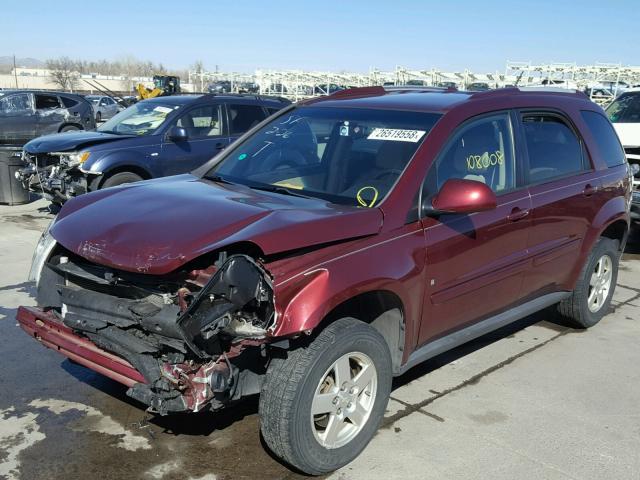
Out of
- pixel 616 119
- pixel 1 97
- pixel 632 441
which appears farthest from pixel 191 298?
pixel 1 97

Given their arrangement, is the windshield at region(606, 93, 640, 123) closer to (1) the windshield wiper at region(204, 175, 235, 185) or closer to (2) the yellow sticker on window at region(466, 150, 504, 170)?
(2) the yellow sticker on window at region(466, 150, 504, 170)

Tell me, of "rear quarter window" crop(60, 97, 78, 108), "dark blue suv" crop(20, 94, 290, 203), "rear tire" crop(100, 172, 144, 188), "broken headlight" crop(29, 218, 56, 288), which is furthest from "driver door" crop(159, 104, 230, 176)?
"rear quarter window" crop(60, 97, 78, 108)

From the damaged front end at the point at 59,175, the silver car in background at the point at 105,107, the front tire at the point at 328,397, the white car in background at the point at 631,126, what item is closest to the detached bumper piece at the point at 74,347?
the front tire at the point at 328,397

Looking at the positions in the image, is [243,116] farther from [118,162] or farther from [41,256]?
[41,256]

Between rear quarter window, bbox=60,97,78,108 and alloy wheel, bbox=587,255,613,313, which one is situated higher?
rear quarter window, bbox=60,97,78,108

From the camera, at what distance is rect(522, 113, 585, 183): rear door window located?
4.43m

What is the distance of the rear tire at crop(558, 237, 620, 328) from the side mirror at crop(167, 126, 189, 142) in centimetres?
556

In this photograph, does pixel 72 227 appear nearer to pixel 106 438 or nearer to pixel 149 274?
pixel 149 274

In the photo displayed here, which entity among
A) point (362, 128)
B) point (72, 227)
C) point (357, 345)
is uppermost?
point (362, 128)

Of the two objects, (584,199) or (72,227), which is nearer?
(72,227)

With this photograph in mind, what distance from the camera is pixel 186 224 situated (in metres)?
3.08

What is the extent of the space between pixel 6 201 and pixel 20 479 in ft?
27.5

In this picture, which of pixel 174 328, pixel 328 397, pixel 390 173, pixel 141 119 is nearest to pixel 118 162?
pixel 141 119

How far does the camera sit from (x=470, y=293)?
12.8 feet
